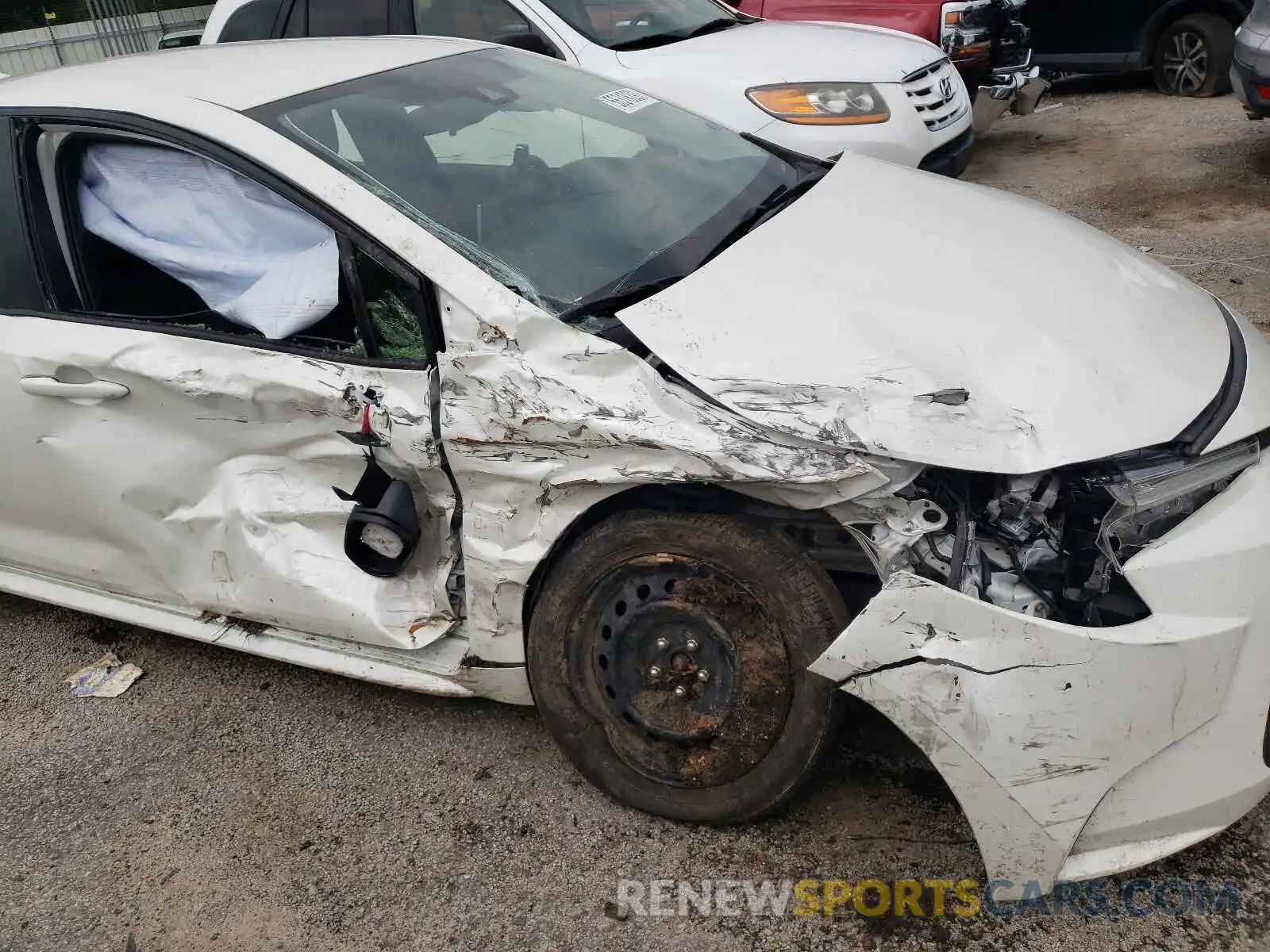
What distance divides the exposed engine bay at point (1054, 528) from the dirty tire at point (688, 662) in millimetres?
240

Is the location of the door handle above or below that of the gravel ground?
above

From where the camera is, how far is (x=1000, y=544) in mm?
1937

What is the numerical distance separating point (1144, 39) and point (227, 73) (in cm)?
767

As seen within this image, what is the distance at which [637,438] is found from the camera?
198 cm

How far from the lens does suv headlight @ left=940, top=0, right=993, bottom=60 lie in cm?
669

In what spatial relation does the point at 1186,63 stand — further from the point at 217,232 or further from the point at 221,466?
the point at 221,466

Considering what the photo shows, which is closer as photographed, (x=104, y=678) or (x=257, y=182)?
(x=257, y=182)

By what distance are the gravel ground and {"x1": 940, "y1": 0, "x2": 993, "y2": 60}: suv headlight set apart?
493 cm

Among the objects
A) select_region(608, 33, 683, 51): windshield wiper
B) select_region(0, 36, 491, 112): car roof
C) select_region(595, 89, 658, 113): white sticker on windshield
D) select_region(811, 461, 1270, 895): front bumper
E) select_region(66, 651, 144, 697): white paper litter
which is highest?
select_region(0, 36, 491, 112): car roof

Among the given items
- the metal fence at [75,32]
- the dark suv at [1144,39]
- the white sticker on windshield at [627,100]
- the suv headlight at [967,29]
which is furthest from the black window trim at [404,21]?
the metal fence at [75,32]

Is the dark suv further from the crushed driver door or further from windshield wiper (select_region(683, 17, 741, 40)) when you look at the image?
the crushed driver door

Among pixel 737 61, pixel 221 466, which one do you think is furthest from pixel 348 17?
pixel 221 466

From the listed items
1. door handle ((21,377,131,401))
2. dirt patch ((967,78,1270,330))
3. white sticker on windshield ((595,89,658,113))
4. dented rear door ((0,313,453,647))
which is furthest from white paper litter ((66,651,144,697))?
dirt patch ((967,78,1270,330))

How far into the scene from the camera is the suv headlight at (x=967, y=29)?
669 centimetres
